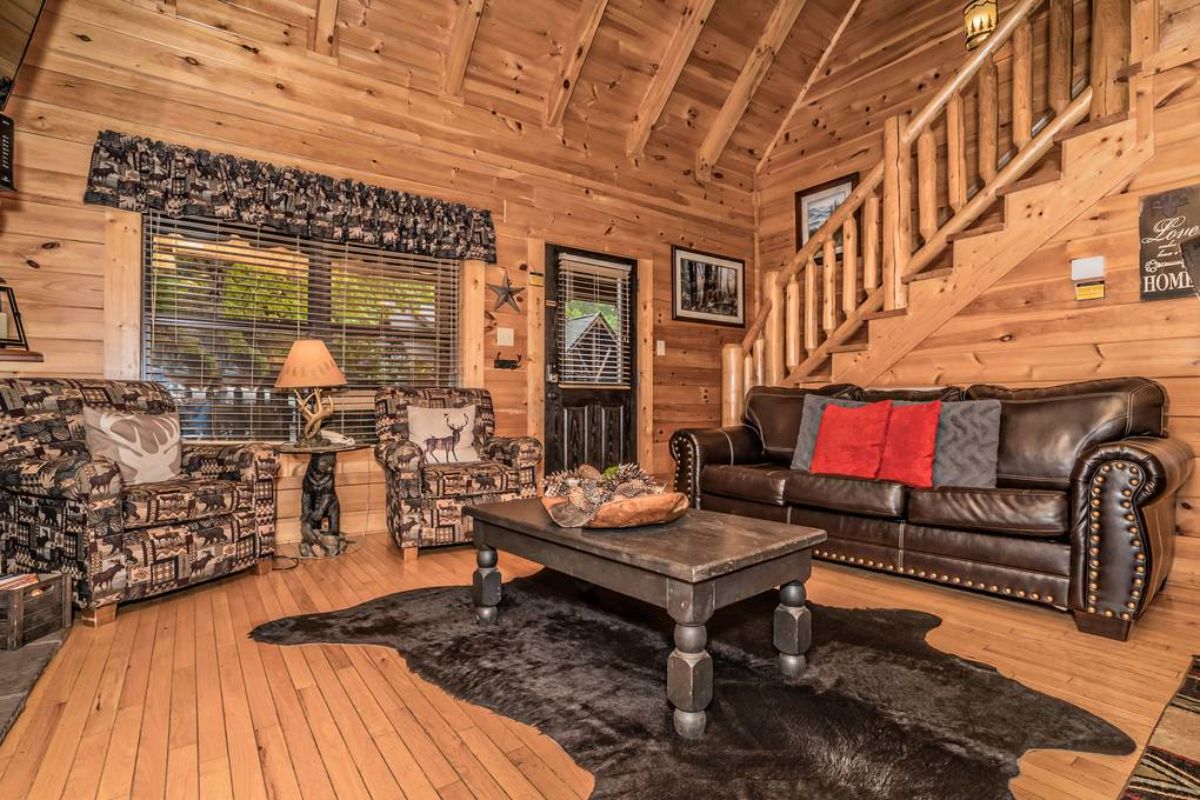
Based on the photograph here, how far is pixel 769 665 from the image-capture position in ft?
6.44

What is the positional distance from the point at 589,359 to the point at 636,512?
3112 mm

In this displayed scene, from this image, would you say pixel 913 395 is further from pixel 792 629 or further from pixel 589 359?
pixel 589 359

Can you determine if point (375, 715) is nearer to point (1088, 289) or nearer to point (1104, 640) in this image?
point (1104, 640)

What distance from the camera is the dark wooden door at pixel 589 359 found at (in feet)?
15.6

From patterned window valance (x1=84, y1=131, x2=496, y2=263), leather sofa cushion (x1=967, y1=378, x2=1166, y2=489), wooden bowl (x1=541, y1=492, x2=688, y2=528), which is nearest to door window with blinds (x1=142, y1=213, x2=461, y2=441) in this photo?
patterned window valance (x1=84, y1=131, x2=496, y2=263)

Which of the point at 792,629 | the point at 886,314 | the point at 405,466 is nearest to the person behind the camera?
the point at 792,629

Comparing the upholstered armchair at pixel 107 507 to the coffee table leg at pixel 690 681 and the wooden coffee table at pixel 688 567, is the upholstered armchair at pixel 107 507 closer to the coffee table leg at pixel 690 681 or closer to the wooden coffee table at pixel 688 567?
the wooden coffee table at pixel 688 567

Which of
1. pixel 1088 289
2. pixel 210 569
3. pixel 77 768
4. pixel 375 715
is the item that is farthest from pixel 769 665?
pixel 1088 289

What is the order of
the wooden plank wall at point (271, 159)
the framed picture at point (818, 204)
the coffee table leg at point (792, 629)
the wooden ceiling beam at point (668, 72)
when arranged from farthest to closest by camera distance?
1. the framed picture at point (818, 204)
2. the wooden ceiling beam at point (668, 72)
3. the wooden plank wall at point (271, 159)
4. the coffee table leg at point (792, 629)

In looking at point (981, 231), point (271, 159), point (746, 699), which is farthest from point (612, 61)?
point (746, 699)

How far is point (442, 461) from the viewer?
367 centimetres

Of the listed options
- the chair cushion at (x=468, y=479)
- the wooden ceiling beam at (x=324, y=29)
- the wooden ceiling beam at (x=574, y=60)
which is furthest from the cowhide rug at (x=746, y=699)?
the wooden ceiling beam at (x=574, y=60)

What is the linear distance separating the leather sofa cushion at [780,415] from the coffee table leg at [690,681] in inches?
92.6

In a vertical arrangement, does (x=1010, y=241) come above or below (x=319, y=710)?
above
